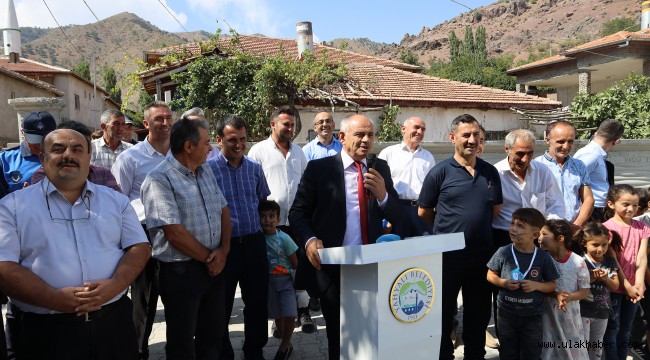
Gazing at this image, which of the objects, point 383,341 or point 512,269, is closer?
point 383,341

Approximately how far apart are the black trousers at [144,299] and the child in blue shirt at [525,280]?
2.65m

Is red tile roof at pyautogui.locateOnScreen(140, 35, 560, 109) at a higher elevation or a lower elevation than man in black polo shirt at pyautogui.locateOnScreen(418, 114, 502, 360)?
higher

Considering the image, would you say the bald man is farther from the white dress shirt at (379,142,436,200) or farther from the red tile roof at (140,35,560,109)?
the red tile roof at (140,35,560,109)

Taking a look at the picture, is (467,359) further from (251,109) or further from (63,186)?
(251,109)

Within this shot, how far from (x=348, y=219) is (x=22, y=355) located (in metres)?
1.99

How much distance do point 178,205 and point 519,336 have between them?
8.75 ft

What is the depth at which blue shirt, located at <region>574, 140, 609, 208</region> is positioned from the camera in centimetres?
499

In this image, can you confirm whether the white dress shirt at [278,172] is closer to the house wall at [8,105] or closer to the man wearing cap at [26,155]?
the man wearing cap at [26,155]

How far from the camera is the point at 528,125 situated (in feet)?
57.1

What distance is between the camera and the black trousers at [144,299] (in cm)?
383

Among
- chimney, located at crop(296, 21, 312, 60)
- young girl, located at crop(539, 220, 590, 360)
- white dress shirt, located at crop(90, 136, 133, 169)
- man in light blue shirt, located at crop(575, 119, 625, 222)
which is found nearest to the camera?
young girl, located at crop(539, 220, 590, 360)

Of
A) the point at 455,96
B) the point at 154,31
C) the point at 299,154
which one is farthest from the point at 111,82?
the point at 299,154

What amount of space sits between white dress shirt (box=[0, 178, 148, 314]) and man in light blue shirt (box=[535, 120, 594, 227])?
3.75m

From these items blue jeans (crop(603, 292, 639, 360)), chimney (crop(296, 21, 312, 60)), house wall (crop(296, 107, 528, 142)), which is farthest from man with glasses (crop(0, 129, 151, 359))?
chimney (crop(296, 21, 312, 60))
